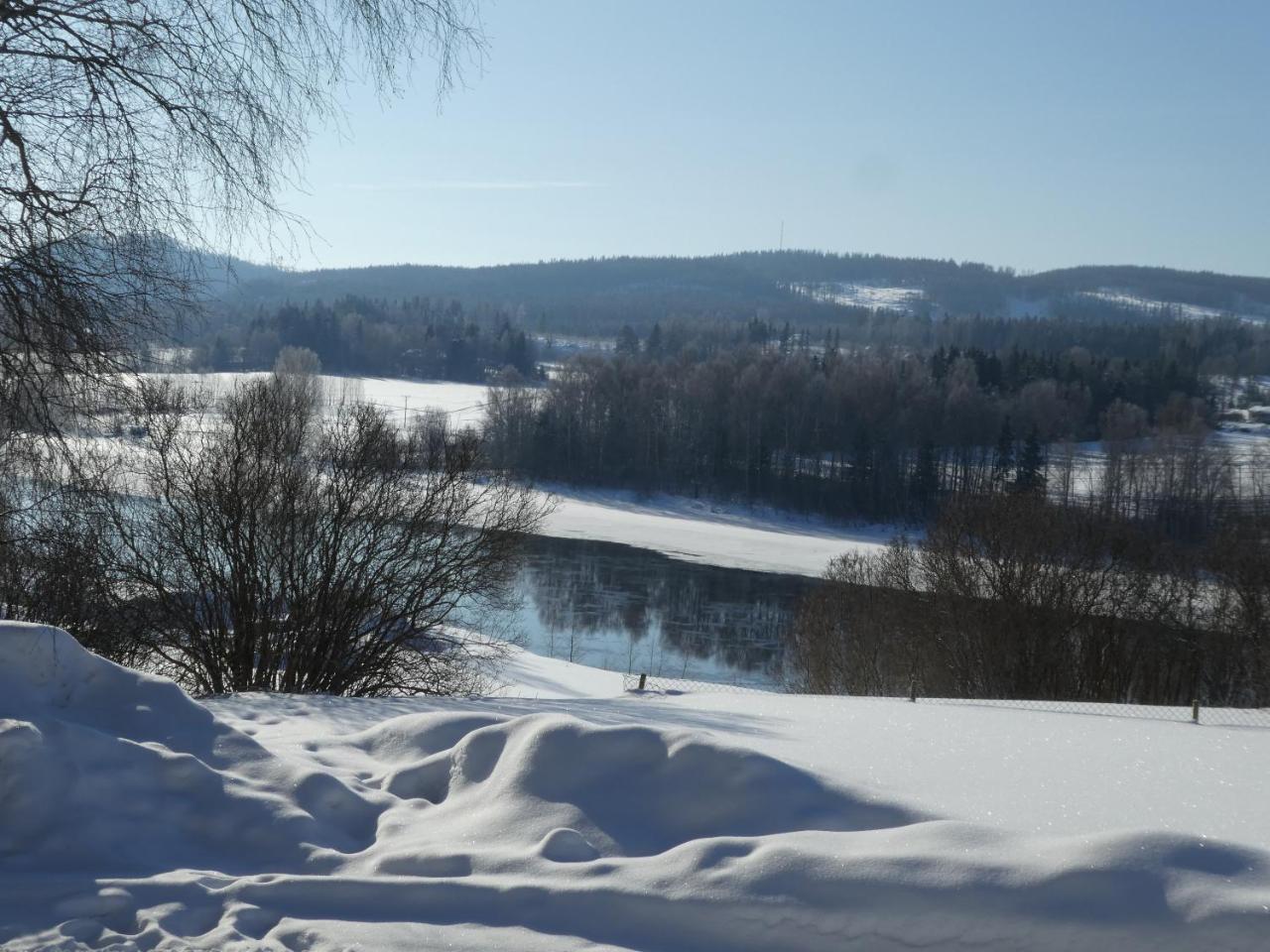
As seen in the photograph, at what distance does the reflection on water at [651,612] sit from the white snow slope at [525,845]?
65.1ft

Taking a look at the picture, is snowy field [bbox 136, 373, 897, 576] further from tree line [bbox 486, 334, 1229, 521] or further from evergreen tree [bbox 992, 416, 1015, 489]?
evergreen tree [bbox 992, 416, 1015, 489]

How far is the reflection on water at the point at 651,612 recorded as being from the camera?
2862 centimetres

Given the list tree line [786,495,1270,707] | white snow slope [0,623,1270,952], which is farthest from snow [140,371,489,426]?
white snow slope [0,623,1270,952]

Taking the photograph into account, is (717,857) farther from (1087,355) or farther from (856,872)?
(1087,355)

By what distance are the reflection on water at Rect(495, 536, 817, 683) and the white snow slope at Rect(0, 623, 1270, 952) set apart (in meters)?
19.8

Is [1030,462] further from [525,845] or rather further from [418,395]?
[525,845]

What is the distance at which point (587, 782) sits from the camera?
13.3ft

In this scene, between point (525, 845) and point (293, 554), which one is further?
point (293, 554)

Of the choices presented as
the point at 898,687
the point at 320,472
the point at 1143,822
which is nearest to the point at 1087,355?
the point at 898,687

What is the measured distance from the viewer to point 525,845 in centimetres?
370

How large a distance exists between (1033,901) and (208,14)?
4.57 m

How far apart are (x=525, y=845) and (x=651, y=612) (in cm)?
3120

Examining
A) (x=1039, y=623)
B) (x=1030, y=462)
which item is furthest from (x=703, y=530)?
(x=1039, y=623)

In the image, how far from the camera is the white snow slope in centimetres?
319
